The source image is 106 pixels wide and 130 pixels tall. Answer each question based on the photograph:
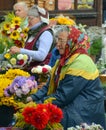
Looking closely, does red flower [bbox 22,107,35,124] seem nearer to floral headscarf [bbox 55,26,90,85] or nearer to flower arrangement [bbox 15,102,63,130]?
flower arrangement [bbox 15,102,63,130]

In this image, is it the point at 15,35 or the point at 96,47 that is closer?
the point at 15,35

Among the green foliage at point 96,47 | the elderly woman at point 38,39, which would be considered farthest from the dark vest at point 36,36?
the green foliage at point 96,47

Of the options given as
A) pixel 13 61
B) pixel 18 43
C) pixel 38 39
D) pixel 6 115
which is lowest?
pixel 6 115

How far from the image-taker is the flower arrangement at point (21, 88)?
5824mm

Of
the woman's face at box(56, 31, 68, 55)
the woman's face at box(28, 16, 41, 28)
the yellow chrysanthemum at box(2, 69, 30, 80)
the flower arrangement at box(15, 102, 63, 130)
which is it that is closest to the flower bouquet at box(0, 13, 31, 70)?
the woman's face at box(28, 16, 41, 28)

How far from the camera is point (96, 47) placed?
31.3 feet

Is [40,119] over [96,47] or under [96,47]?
over

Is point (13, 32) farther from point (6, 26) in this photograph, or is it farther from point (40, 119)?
point (40, 119)

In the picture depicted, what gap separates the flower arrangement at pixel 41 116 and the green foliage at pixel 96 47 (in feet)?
14.4

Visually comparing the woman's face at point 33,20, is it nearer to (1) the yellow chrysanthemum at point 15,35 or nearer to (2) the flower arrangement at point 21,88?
(1) the yellow chrysanthemum at point 15,35

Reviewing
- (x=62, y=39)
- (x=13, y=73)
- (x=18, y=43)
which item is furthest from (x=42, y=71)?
(x=62, y=39)

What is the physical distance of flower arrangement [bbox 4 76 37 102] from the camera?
5.82 m

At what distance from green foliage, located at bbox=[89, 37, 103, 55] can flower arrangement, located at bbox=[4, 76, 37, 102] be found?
11.6ft

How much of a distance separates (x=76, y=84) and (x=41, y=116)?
561 mm
